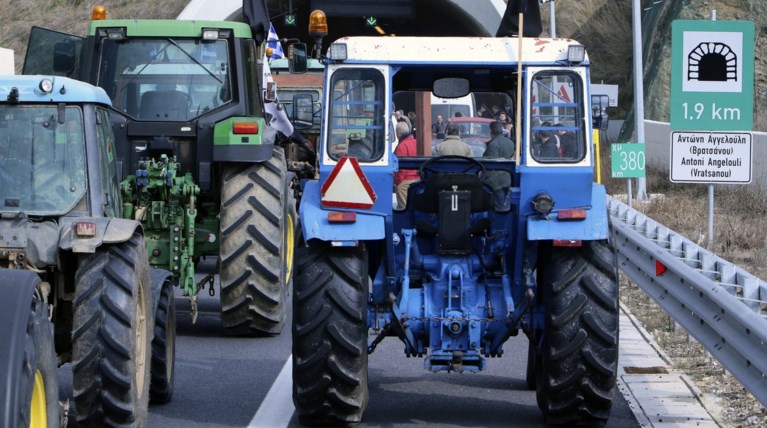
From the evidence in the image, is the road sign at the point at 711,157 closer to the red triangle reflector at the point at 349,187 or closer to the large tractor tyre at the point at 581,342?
the large tractor tyre at the point at 581,342

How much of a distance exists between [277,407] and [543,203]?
7.59 ft

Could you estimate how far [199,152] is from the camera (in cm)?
1402

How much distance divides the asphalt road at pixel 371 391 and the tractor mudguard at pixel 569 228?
124 cm

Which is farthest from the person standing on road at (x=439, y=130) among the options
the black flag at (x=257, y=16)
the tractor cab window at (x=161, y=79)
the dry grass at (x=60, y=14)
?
the dry grass at (x=60, y=14)

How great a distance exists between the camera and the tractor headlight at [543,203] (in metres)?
9.63

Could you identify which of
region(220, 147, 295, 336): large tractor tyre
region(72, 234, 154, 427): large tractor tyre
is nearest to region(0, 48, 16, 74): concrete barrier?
region(220, 147, 295, 336): large tractor tyre

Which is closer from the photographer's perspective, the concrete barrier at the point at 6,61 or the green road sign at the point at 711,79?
the green road sign at the point at 711,79

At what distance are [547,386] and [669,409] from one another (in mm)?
1102

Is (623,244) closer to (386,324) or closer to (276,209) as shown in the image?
(276,209)

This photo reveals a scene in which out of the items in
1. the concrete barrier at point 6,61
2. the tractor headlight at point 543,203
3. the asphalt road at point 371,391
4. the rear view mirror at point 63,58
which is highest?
the concrete barrier at point 6,61

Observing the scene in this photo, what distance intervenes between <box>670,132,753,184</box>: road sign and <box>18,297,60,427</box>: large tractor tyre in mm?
10250

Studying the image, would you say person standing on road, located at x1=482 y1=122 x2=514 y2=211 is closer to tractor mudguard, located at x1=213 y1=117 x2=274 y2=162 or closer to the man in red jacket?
the man in red jacket

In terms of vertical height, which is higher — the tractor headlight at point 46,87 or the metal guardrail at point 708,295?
the tractor headlight at point 46,87

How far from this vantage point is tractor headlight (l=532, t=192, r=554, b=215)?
9633 millimetres
